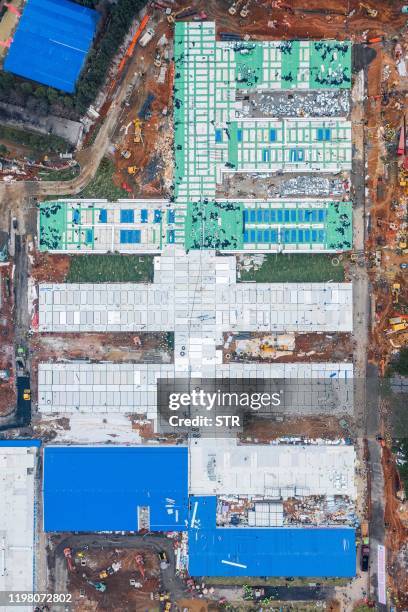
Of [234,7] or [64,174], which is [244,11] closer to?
[234,7]

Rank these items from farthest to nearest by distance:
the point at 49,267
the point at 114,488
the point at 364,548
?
the point at 49,267 < the point at 364,548 < the point at 114,488

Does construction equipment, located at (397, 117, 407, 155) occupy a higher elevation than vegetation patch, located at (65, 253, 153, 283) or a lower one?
higher

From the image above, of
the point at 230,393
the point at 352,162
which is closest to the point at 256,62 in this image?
the point at 352,162

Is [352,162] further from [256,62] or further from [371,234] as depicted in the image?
[256,62]

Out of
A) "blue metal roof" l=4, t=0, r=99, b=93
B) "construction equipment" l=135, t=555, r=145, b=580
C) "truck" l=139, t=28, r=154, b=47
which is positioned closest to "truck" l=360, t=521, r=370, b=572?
"construction equipment" l=135, t=555, r=145, b=580

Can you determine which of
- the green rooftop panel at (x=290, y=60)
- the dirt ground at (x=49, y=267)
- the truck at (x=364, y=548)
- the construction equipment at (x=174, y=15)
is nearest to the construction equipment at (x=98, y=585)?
the truck at (x=364, y=548)

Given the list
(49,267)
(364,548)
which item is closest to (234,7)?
(49,267)

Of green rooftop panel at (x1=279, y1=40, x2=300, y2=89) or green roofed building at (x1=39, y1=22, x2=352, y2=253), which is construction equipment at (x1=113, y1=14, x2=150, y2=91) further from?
green rooftop panel at (x1=279, y1=40, x2=300, y2=89)
